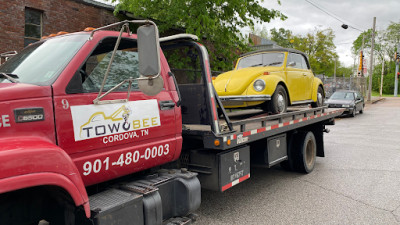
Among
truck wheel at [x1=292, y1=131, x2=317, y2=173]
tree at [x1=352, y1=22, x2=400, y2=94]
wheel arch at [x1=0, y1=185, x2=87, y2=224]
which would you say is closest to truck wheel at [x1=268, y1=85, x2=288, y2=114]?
truck wheel at [x1=292, y1=131, x2=317, y2=173]

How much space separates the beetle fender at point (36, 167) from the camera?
1.90m

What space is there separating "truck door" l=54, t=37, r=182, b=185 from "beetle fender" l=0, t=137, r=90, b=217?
284mm

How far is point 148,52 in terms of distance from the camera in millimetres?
2465

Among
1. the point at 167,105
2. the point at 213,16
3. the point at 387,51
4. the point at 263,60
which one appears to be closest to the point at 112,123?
the point at 167,105

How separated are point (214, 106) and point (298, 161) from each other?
326 cm

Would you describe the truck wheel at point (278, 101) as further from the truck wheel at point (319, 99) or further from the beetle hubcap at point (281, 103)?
the truck wheel at point (319, 99)

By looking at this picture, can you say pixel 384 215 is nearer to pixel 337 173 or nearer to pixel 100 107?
pixel 337 173

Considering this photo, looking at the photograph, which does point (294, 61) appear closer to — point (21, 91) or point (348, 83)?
point (21, 91)

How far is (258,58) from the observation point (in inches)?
279

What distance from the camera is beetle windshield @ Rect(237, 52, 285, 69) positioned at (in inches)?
271

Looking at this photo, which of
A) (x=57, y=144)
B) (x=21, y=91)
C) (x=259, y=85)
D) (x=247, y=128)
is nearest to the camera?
(x=21, y=91)

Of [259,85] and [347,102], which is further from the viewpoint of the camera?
[347,102]

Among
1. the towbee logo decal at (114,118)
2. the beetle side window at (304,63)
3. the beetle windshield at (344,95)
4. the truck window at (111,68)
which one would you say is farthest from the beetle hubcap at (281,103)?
the beetle windshield at (344,95)

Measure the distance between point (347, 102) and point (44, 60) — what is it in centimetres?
1865
